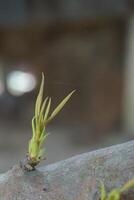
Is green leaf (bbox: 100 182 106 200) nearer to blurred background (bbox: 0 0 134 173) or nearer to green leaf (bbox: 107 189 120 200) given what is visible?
green leaf (bbox: 107 189 120 200)

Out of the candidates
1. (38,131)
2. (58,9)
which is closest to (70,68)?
(58,9)

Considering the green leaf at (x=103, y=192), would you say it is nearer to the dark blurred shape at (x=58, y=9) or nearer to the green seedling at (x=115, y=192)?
the green seedling at (x=115, y=192)

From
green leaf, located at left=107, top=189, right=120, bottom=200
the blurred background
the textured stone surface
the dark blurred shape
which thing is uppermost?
green leaf, located at left=107, top=189, right=120, bottom=200

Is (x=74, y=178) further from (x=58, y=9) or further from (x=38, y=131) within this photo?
(x=58, y=9)

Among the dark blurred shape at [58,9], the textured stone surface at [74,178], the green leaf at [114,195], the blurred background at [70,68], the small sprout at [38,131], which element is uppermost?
the small sprout at [38,131]

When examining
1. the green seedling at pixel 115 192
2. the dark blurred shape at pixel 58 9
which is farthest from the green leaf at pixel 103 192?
the dark blurred shape at pixel 58 9

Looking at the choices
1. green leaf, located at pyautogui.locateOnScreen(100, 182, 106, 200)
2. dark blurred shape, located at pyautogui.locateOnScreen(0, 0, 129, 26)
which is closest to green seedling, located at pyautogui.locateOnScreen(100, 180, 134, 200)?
green leaf, located at pyautogui.locateOnScreen(100, 182, 106, 200)

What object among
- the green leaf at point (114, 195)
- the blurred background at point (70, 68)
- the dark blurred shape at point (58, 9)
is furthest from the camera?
the blurred background at point (70, 68)

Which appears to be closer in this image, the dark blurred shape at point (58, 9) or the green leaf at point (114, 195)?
the green leaf at point (114, 195)
